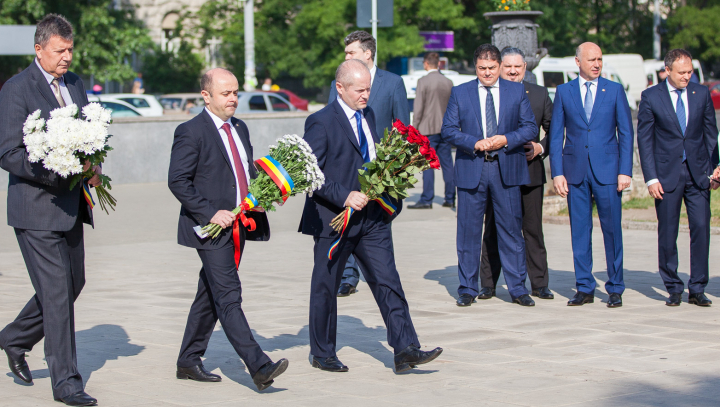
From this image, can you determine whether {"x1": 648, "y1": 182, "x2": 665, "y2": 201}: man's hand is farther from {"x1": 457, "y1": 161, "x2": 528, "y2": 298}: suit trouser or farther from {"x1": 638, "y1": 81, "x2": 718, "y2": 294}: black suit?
{"x1": 457, "y1": 161, "x2": 528, "y2": 298}: suit trouser

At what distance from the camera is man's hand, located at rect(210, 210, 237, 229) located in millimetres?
5070

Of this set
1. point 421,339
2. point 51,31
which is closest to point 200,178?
point 51,31

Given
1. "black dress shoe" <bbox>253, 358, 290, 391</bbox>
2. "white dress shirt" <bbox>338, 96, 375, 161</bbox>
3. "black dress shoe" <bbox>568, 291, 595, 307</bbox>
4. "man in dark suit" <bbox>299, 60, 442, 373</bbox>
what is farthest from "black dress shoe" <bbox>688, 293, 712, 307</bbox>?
"black dress shoe" <bbox>253, 358, 290, 391</bbox>

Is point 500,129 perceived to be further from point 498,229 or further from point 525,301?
point 525,301

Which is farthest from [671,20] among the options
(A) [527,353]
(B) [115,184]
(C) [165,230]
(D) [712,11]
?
(A) [527,353]

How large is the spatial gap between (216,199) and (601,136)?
3447mm

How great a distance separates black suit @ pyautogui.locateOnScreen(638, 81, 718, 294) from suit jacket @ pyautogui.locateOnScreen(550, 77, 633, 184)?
0.57 ft

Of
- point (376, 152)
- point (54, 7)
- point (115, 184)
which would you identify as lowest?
point (115, 184)

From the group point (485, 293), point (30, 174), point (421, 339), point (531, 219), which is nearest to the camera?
point (30, 174)

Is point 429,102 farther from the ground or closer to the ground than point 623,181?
farther from the ground

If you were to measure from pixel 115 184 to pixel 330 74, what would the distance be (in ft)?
81.8

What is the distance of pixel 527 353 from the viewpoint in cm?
593

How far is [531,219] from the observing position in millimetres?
8000

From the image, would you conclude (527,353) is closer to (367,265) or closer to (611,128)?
(367,265)
